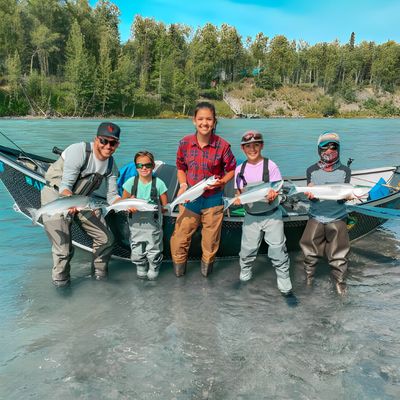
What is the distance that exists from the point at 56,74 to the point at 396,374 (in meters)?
71.9

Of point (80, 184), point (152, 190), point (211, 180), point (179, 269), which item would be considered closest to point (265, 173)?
point (211, 180)

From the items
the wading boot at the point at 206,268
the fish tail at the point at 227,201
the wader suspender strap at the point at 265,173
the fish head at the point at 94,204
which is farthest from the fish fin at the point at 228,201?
the fish head at the point at 94,204

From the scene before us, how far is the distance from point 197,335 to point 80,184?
216 cm

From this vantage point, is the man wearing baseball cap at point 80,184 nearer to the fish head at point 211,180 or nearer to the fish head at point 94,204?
the fish head at point 94,204

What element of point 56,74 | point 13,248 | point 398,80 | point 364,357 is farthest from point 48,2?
point 398,80

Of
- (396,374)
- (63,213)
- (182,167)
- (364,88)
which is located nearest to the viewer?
(396,374)

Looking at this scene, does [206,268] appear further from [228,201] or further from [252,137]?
[252,137]

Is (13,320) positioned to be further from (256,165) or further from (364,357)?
(364,357)

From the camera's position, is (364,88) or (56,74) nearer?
(56,74)

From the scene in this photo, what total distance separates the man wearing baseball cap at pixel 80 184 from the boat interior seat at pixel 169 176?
1.40 meters

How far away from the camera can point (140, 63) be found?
7875 centimetres

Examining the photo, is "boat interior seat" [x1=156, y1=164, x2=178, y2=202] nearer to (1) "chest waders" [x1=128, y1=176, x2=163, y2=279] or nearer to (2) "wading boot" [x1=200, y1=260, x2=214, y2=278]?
(1) "chest waders" [x1=128, y1=176, x2=163, y2=279]

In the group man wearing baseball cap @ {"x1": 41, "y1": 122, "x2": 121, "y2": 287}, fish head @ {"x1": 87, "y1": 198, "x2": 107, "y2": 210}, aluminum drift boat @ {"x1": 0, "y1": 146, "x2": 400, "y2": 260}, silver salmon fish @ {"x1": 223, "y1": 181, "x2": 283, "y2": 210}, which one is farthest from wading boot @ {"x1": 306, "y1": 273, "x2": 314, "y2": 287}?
fish head @ {"x1": 87, "y1": 198, "x2": 107, "y2": 210}

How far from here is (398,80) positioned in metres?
98.8
